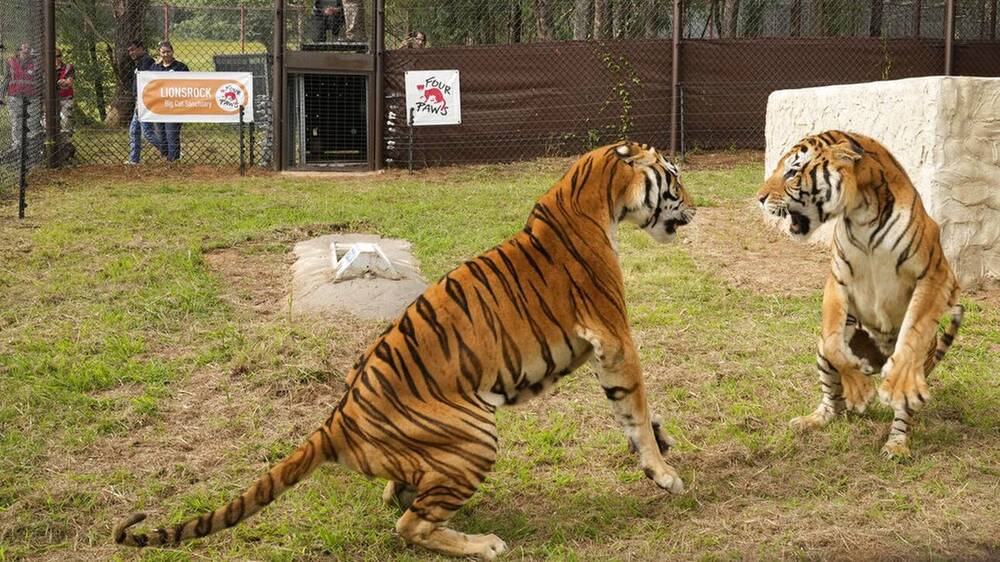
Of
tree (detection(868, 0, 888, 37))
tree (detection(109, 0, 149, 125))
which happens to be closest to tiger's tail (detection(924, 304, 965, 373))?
tree (detection(868, 0, 888, 37))

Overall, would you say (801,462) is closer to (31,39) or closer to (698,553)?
(698,553)

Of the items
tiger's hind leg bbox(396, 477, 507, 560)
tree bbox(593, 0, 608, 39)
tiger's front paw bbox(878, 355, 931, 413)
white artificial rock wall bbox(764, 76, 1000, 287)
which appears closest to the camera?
tiger's hind leg bbox(396, 477, 507, 560)

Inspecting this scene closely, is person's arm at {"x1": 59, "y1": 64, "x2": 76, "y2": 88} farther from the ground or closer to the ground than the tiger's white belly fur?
farther from the ground

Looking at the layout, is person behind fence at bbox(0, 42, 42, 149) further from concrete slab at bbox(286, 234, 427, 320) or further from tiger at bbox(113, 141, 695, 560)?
tiger at bbox(113, 141, 695, 560)

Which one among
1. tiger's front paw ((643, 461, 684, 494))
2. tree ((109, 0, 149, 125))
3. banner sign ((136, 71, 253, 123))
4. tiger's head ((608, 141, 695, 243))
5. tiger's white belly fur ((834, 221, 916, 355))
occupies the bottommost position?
tiger's front paw ((643, 461, 684, 494))

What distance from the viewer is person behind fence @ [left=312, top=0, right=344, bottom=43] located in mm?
16484

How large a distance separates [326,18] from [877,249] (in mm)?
13087

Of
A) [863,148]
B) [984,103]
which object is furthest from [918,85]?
[863,148]

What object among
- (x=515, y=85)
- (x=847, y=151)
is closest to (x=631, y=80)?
(x=515, y=85)

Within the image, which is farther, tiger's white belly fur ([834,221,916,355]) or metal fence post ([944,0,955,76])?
metal fence post ([944,0,955,76])

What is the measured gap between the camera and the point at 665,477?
4.57 m

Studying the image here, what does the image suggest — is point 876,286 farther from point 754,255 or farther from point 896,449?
point 754,255

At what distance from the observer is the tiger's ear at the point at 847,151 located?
501 cm

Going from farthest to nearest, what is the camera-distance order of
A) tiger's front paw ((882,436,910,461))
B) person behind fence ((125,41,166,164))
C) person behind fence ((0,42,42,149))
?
person behind fence ((125,41,166,164)) < person behind fence ((0,42,42,149)) < tiger's front paw ((882,436,910,461))
